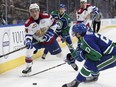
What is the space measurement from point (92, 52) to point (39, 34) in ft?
5.68

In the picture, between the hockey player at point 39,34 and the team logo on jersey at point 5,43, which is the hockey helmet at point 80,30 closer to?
the hockey player at point 39,34

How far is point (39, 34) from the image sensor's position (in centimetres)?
533

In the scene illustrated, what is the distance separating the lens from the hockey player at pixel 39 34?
5.08 metres

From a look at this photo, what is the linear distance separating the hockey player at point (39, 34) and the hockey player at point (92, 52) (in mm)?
1189

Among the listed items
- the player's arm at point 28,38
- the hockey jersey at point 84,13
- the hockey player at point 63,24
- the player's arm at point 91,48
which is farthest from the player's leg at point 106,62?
the hockey jersey at point 84,13

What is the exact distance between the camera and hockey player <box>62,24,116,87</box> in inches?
148

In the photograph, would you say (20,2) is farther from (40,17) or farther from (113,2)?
(113,2)

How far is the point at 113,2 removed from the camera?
59.9 ft

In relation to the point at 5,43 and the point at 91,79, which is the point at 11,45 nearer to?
the point at 5,43

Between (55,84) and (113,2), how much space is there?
14350 millimetres

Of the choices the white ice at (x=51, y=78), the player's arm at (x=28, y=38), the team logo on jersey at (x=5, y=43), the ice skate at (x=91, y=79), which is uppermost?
the player's arm at (x=28, y=38)

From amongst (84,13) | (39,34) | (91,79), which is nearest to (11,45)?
(39,34)

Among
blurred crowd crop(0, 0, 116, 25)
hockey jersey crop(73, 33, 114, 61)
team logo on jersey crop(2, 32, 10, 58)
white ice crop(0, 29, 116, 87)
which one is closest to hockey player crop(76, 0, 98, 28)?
blurred crowd crop(0, 0, 116, 25)

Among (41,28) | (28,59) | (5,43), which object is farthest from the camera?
(5,43)
